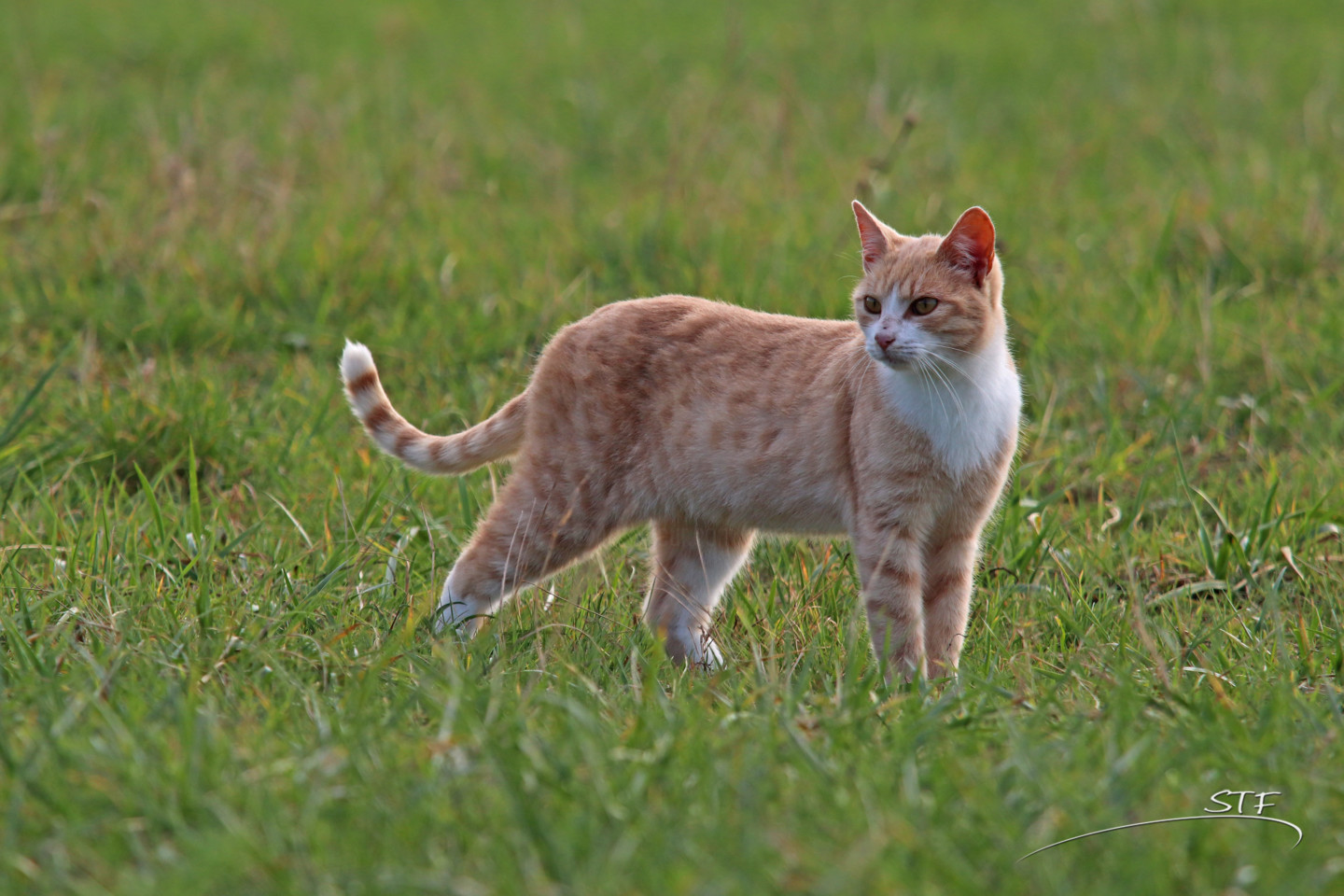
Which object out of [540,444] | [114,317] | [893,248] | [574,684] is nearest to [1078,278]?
[893,248]

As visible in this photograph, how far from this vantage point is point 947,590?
10.5 ft

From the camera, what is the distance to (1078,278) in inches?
216

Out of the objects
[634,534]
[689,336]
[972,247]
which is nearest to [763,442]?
[689,336]

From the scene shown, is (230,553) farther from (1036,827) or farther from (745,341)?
(1036,827)

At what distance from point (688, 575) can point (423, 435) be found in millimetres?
830

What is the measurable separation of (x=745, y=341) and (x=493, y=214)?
3.27 meters

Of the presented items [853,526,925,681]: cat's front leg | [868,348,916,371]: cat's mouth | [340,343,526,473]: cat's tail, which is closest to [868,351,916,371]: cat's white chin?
[868,348,916,371]: cat's mouth

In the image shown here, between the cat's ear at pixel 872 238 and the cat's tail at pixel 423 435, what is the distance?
100 cm

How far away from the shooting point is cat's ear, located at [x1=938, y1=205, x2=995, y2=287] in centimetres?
302

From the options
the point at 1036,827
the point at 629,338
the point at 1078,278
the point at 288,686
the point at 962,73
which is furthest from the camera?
the point at 962,73

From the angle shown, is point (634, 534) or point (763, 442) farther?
point (634, 534)

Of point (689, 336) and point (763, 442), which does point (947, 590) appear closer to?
point (763, 442)

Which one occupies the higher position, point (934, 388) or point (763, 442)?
point (934, 388)

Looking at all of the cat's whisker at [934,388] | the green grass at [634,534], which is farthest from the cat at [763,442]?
the green grass at [634,534]
